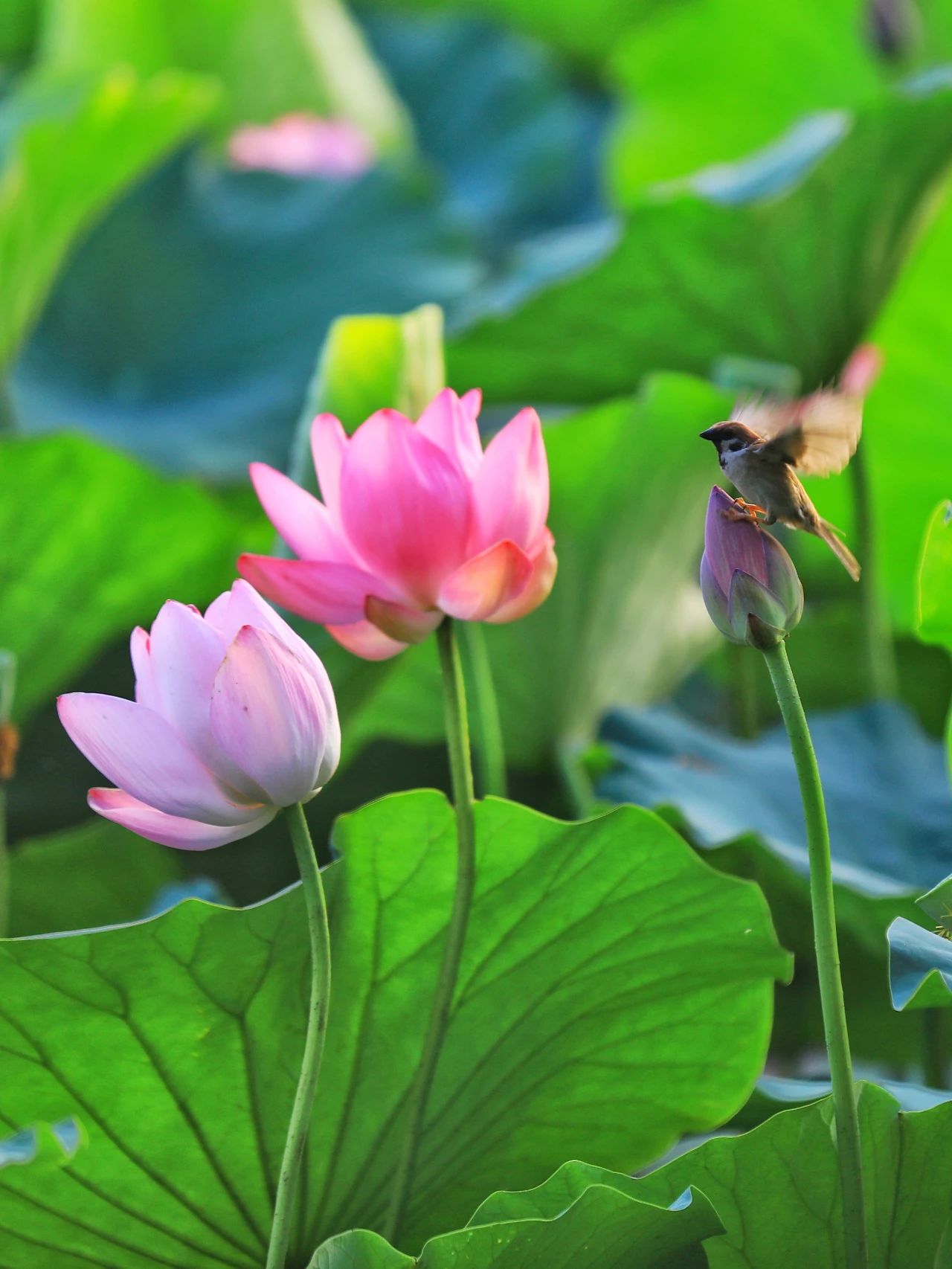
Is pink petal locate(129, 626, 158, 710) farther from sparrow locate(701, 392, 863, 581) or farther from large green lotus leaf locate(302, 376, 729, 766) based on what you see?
large green lotus leaf locate(302, 376, 729, 766)

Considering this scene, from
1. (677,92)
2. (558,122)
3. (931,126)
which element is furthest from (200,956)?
(558,122)

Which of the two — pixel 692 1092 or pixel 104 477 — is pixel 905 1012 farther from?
pixel 104 477

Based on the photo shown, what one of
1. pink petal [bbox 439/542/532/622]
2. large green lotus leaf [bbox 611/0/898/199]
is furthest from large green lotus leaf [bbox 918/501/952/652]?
large green lotus leaf [bbox 611/0/898/199]

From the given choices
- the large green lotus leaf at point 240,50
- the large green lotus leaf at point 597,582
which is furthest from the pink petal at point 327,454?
the large green lotus leaf at point 240,50

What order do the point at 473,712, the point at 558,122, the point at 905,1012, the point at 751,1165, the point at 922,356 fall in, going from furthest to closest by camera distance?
the point at 558,122 → the point at 922,356 → the point at 473,712 → the point at 905,1012 → the point at 751,1165

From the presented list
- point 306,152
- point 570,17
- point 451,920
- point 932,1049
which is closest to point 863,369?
point 932,1049

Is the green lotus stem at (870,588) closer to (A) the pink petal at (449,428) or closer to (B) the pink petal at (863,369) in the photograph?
(B) the pink petal at (863,369)
